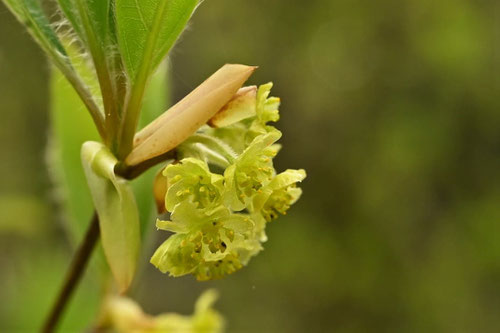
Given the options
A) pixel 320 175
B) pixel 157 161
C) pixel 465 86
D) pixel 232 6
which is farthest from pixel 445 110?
pixel 157 161

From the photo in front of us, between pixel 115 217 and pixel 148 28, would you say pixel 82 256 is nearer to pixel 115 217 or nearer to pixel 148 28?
pixel 115 217

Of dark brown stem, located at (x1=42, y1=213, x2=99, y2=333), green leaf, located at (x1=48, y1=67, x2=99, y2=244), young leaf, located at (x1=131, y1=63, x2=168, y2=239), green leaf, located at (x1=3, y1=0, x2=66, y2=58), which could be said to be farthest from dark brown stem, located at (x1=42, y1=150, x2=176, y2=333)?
green leaf, located at (x1=48, y1=67, x2=99, y2=244)

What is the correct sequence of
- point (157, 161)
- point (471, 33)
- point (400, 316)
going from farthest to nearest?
1. point (400, 316)
2. point (471, 33)
3. point (157, 161)

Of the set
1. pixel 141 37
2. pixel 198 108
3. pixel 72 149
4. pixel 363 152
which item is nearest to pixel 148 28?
pixel 141 37

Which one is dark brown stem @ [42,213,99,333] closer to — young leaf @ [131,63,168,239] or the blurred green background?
young leaf @ [131,63,168,239]

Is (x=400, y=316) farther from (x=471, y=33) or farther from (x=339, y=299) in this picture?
(x=471, y=33)

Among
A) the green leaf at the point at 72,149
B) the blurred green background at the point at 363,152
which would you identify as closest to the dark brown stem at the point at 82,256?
the green leaf at the point at 72,149
